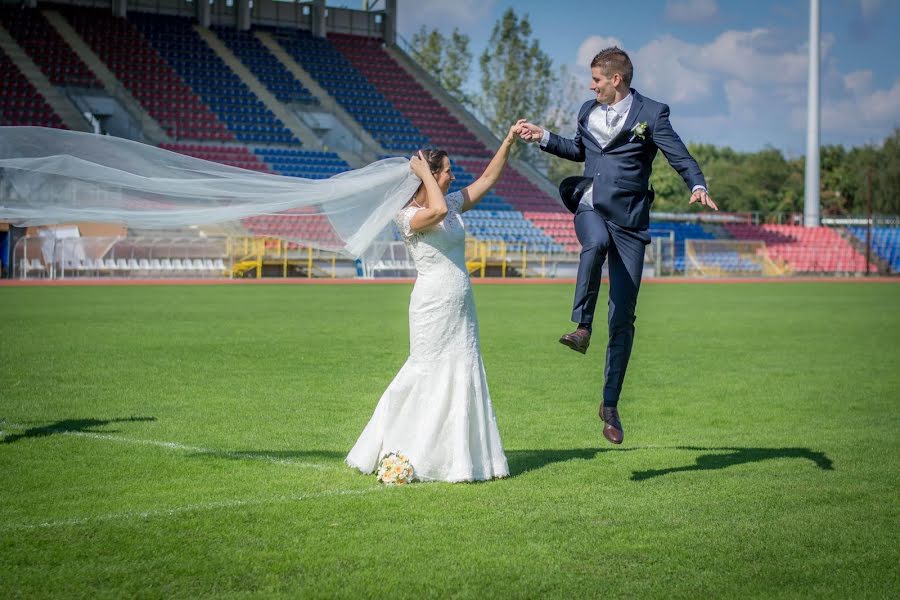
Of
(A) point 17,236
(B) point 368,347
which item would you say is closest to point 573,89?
(A) point 17,236

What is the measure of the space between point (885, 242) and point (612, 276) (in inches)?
2339

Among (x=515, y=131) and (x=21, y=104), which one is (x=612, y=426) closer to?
(x=515, y=131)

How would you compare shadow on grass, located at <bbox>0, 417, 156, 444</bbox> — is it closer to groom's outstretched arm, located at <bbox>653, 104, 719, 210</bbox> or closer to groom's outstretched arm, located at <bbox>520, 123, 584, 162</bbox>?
groom's outstretched arm, located at <bbox>520, 123, 584, 162</bbox>

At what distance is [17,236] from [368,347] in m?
27.0

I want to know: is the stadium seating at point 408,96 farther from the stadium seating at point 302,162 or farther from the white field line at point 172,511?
the white field line at point 172,511

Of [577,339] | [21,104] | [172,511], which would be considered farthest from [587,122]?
[21,104]

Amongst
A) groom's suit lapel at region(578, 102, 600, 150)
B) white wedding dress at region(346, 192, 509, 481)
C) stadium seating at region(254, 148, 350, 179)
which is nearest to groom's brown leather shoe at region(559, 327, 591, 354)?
white wedding dress at region(346, 192, 509, 481)

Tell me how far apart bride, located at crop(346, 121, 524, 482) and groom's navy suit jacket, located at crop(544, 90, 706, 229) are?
2.13ft

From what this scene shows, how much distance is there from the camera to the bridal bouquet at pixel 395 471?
7.06 m

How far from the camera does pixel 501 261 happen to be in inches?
1831

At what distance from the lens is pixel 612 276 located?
24.2ft

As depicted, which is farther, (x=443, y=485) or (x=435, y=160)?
(x=435, y=160)

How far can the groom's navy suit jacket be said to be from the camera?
706 centimetres

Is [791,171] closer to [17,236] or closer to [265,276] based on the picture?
[265,276]
